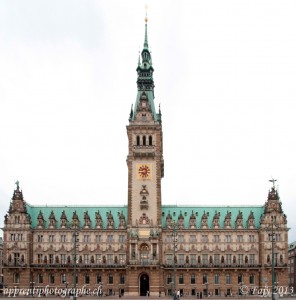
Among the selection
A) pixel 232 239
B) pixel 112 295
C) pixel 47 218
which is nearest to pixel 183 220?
pixel 232 239

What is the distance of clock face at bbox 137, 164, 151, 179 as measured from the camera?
139 m

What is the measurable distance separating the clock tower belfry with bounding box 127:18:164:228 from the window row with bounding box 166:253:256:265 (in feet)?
37.2

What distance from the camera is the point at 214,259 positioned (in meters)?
142

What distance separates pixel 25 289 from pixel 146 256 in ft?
98.8

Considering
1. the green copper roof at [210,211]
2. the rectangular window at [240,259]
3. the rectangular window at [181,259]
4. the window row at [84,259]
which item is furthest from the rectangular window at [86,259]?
the rectangular window at [240,259]

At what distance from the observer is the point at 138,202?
13850 cm

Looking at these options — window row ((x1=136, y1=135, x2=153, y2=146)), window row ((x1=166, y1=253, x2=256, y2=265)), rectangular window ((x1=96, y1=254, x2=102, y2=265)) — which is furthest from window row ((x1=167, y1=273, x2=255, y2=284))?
window row ((x1=136, y1=135, x2=153, y2=146))

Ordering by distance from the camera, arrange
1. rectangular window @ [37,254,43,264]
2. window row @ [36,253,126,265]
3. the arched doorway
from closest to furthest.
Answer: the arched doorway, window row @ [36,253,126,265], rectangular window @ [37,254,43,264]

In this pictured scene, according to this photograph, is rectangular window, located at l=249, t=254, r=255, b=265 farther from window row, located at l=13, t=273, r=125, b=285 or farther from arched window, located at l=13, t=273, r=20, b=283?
arched window, located at l=13, t=273, r=20, b=283

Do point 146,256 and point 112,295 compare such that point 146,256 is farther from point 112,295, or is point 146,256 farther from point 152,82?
point 152,82

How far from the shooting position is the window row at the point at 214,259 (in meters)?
142

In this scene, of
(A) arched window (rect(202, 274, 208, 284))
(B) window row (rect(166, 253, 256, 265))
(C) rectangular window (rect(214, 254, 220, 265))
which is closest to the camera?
(A) arched window (rect(202, 274, 208, 284))

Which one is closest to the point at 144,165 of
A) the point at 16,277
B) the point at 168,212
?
the point at 168,212

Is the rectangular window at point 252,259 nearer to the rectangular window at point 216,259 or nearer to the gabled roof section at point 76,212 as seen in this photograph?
the rectangular window at point 216,259
